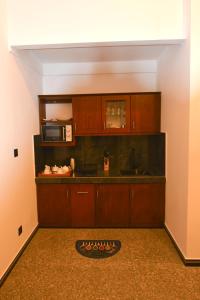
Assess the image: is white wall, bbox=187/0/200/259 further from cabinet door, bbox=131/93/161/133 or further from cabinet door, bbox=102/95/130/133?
cabinet door, bbox=102/95/130/133

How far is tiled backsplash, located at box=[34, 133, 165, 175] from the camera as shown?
12.2 feet

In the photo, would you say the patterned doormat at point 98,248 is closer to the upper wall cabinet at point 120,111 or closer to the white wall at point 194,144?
the white wall at point 194,144

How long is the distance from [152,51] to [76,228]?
2.83m

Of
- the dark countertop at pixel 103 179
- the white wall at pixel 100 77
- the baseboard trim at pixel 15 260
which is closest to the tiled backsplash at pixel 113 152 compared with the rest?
the dark countertop at pixel 103 179

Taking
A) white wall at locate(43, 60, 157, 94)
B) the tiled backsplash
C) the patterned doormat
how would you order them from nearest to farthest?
the patterned doormat, white wall at locate(43, 60, 157, 94), the tiled backsplash

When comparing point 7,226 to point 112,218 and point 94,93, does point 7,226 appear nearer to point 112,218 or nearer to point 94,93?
point 112,218

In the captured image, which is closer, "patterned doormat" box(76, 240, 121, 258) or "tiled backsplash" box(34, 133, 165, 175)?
"patterned doormat" box(76, 240, 121, 258)

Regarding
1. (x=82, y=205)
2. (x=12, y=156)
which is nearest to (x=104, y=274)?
(x=82, y=205)

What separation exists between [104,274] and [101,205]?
1.08 meters

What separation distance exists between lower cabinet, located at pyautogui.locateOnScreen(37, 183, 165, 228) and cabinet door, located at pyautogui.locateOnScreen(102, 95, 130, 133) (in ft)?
2.89

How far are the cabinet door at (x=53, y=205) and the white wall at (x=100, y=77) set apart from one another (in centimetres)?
162

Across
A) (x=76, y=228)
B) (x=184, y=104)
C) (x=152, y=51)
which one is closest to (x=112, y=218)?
(x=76, y=228)

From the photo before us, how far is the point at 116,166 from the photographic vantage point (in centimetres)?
376

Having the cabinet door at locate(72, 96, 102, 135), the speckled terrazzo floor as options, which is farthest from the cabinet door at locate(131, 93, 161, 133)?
the speckled terrazzo floor
